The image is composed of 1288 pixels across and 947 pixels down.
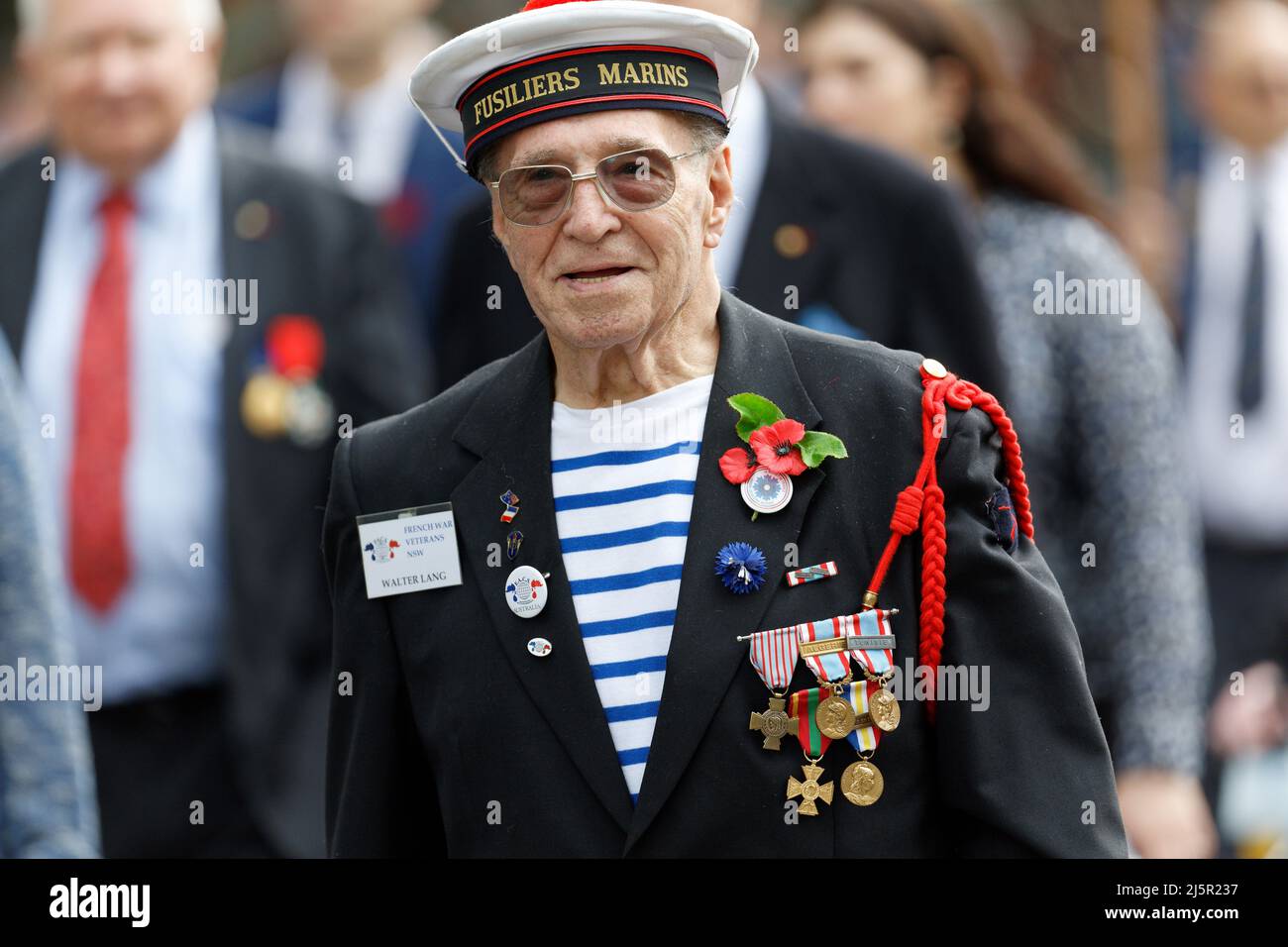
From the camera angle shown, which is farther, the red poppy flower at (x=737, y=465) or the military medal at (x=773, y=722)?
the red poppy flower at (x=737, y=465)

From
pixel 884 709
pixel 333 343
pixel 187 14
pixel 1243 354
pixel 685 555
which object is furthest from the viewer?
pixel 1243 354

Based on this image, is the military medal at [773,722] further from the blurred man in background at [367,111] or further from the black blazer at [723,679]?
the blurred man in background at [367,111]

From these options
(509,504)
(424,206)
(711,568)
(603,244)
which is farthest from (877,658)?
(424,206)

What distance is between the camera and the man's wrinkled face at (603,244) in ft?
13.4

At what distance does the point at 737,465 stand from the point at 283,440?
2.80 m

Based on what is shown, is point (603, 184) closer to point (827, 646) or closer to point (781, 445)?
point (781, 445)

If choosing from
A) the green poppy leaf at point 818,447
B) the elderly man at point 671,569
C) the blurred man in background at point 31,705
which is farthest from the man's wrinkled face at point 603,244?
the blurred man in background at point 31,705

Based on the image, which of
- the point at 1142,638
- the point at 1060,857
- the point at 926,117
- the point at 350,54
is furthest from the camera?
the point at 350,54

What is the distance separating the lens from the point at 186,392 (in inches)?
267
